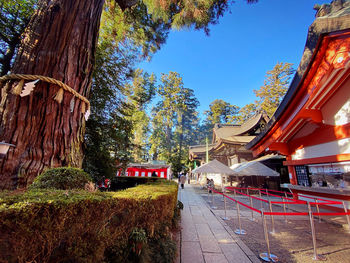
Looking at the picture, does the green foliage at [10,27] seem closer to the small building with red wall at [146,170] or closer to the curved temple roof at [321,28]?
the curved temple roof at [321,28]

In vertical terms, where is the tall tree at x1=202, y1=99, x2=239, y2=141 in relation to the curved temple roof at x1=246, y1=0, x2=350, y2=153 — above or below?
above

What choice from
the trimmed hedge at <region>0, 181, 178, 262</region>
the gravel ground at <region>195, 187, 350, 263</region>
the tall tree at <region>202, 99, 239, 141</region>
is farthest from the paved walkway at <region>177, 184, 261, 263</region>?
the tall tree at <region>202, 99, 239, 141</region>

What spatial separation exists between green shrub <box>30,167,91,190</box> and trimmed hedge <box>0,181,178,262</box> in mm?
618

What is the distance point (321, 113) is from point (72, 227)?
6.35m

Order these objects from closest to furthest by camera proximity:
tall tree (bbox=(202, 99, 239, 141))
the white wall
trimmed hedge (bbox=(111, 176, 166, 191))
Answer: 1. the white wall
2. trimmed hedge (bbox=(111, 176, 166, 191))
3. tall tree (bbox=(202, 99, 239, 141))

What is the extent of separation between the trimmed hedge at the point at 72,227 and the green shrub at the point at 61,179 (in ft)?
2.03

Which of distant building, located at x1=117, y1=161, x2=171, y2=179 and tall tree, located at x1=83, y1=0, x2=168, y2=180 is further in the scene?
distant building, located at x1=117, y1=161, x2=171, y2=179

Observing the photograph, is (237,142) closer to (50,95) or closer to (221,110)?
(50,95)

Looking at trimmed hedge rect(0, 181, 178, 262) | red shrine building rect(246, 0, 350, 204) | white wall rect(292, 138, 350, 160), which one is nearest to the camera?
trimmed hedge rect(0, 181, 178, 262)

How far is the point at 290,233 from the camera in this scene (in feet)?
12.2

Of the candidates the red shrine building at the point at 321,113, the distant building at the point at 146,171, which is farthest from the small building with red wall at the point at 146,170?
the red shrine building at the point at 321,113

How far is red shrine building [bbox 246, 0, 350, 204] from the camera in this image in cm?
293

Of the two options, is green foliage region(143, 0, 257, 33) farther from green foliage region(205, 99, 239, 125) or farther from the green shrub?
green foliage region(205, 99, 239, 125)

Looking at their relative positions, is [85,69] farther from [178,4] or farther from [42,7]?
[178,4]
